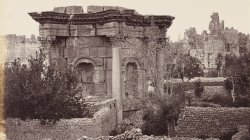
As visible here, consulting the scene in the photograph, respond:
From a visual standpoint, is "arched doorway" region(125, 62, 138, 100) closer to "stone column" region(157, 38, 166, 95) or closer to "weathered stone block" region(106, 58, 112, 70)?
"weathered stone block" region(106, 58, 112, 70)

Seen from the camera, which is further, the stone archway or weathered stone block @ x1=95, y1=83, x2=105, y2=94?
weathered stone block @ x1=95, y1=83, x2=105, y2=94

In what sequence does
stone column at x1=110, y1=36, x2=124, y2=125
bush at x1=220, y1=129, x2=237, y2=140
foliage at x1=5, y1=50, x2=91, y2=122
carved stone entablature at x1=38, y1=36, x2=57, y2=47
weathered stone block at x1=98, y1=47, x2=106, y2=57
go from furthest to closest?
weathered stone block at x1=98, y1=47, x2=106, y2=57 → carved stone entablature at x1=38, y1=36, x2=57, y2=47 → stone column at x1=110, y1=36, x2=124, y2=125 → bush at x1=220, y1=129, x2=237, y2=140 → foliage at x1=5, y1=50, x2=91, y2=122

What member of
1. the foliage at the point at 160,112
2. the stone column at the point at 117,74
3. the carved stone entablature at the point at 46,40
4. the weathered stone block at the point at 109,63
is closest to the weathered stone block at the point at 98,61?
the weathered stone block at the point at 109,63

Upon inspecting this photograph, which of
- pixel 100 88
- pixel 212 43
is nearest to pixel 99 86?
pixel 100 88

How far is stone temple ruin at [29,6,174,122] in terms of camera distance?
783 inches

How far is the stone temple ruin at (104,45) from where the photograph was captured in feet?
65.3

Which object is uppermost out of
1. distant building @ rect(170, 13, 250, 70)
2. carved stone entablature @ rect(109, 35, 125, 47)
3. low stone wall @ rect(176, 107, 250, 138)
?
distant building @ rect(170, 13, 250, 70)

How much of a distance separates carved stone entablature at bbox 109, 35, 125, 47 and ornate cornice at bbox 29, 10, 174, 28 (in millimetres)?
727

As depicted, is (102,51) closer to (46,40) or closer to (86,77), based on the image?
(86,77)

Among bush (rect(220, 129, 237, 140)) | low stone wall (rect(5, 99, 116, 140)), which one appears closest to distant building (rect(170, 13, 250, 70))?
bush (rect(220, 129, 237, 140))

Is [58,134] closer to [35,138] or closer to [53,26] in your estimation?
[35,138]

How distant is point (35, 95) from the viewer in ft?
49.5

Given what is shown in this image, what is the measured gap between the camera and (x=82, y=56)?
68.6ft

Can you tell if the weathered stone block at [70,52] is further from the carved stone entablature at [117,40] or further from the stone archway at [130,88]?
the stone archway at [130,88]
